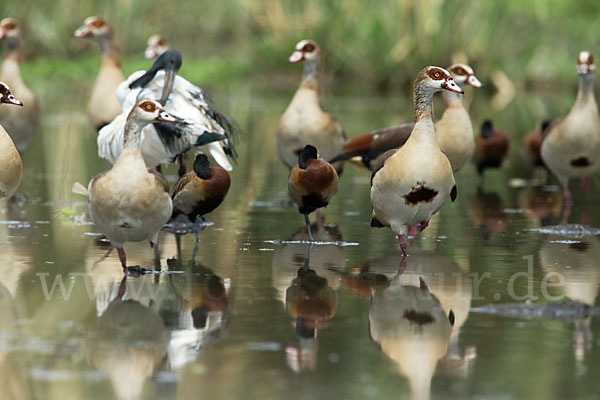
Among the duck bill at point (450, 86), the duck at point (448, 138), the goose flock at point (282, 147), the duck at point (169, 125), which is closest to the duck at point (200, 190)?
the goose flock at point (282, 147)

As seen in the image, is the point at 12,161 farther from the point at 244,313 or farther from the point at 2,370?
the point at 2,370

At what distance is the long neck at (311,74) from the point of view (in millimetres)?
12695

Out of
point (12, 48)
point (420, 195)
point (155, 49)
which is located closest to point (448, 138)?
point (420, 195)

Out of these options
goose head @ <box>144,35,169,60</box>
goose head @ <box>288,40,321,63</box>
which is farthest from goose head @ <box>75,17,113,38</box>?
goose head @ <box>288,40,321,63</box>

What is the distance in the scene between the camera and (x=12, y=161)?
29.4 ft

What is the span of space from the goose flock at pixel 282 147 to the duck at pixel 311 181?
0.5 inches

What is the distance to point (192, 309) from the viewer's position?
267 inches

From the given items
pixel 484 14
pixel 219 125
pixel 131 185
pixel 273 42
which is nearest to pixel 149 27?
pixel 273 42

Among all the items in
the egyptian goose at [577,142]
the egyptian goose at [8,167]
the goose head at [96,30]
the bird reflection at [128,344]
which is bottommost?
the bird reflection at [128,344]

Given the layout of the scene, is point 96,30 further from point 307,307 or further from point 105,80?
point 307,307

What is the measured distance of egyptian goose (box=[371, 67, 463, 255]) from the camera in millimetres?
8336

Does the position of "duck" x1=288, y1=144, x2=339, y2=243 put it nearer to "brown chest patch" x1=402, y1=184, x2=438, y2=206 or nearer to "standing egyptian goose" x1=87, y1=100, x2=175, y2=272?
"brown chest patch" x1=402, y1=184, x2=438, y2=206

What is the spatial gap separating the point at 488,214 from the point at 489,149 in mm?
3283

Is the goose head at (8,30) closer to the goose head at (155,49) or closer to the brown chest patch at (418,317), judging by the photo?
the goose head at (155,49)
